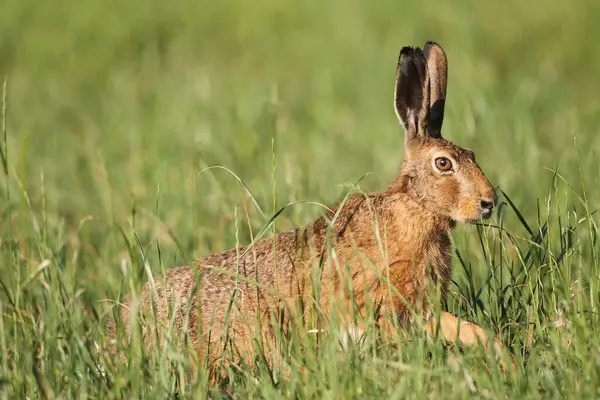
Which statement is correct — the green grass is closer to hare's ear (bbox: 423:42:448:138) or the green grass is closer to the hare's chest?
the hare's chest

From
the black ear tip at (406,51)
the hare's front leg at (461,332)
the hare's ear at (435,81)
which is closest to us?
the hare's front leg at (461,332)

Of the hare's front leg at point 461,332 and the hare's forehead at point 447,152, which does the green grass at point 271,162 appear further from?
the hare's forehead at point 447,152

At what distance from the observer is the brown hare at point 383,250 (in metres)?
4.45

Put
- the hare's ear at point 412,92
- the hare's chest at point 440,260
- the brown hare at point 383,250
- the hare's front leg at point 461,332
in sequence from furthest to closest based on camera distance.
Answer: the hare's ear at point 412,92, the hare's chest at point 440,260, the brown hare at point 383,250, the hare's front leg at point 461,332

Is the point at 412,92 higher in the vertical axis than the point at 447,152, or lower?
higher

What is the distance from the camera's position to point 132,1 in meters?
13.1

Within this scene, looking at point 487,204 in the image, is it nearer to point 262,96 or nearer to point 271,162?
point 271,162

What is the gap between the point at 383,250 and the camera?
4.50 metres

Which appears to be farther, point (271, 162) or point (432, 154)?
point (271, 162)

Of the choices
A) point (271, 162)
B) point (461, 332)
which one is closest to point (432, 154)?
point (271, 162)

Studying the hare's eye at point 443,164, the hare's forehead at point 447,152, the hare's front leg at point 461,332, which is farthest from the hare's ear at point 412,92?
the hare's front leg at point 461,332

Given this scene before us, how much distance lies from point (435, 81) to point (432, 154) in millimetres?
484

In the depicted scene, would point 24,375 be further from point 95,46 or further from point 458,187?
point 95,46

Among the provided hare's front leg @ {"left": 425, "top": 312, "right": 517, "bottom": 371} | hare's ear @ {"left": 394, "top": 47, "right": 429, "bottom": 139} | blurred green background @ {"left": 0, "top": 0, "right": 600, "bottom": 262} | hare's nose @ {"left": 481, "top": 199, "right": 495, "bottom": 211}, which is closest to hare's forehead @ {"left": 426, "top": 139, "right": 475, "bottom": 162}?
hare's ear @ {"left": 394, "top": 47, "right": 429, "bottom": 139}
